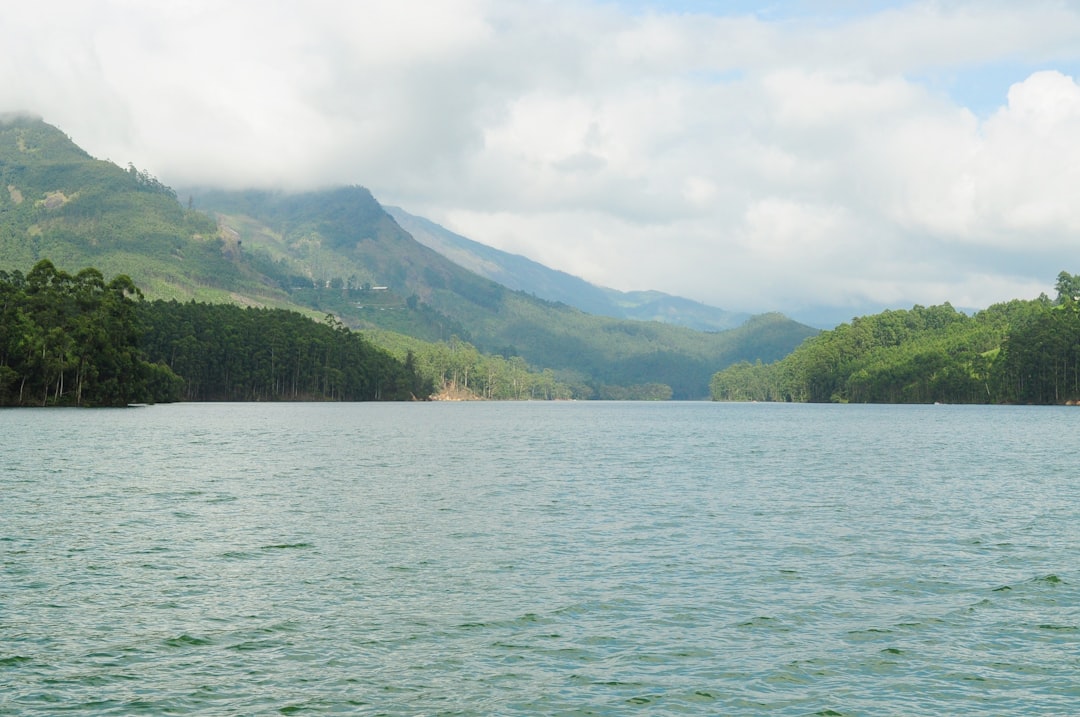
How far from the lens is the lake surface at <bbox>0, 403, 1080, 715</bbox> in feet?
71.5

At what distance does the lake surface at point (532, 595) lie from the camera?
21.8m

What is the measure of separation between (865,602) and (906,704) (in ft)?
32.1

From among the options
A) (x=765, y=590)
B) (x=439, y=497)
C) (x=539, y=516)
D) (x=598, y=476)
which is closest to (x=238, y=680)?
(x=765, y=590)

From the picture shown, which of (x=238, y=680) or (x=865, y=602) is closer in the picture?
(x=238, y=680)

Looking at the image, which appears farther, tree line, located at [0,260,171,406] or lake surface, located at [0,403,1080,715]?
tree line, located at [0,260,171,406]

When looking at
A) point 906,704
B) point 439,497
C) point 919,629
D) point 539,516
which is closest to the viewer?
point 906,704

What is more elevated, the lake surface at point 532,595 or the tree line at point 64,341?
the tree line at point 64,341

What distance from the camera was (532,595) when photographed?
103ft

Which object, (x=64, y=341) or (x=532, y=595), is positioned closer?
(x=532, y=595)

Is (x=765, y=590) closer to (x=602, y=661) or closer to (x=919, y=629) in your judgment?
(x=919, y=629)

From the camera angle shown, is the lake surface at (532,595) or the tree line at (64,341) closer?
the lake surface at (532,595)

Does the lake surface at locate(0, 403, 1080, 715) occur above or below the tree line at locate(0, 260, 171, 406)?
below

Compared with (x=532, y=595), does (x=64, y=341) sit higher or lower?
higher

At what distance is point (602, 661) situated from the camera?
79.0 ft
